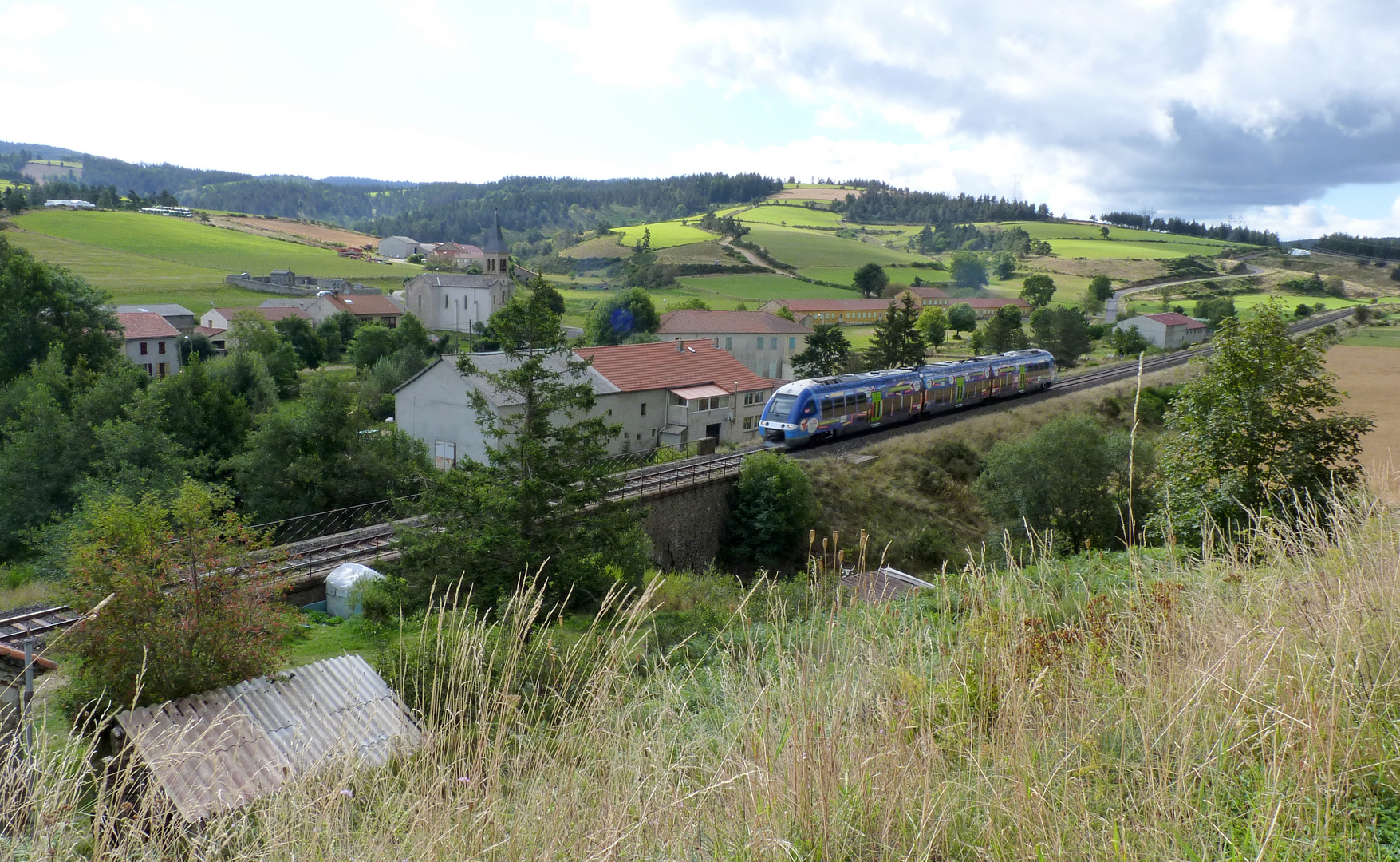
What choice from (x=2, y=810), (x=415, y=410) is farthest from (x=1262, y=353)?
(x=415, y=410)

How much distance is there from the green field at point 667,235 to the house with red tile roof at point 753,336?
68348mm

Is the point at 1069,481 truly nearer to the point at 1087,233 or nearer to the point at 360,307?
the point at 360,307

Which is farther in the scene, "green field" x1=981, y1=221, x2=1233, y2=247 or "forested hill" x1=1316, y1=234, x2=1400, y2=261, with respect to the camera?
"green field" x1=981, y1=221, x2=1233, y2=247

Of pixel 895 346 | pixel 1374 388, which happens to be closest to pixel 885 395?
pixel 1374 388

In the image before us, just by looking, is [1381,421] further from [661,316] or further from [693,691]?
[661,316]

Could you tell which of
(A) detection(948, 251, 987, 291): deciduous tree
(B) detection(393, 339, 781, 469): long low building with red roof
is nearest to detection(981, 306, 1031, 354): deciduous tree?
(B) detection(393, 339, 781, 469): long low building with red roof

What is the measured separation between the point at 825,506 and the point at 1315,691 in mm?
22933

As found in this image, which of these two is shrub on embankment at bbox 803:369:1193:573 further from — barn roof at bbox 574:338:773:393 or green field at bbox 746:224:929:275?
green field at bbox 746:224:929:275

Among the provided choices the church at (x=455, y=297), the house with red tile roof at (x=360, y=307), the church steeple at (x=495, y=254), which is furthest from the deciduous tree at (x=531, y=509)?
the church steeple at (x=495, y=254)

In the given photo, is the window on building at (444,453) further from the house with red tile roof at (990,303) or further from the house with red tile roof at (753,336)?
the house with red tile roof at (990,303)

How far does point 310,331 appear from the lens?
57875mm

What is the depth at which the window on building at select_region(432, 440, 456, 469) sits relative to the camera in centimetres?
3000

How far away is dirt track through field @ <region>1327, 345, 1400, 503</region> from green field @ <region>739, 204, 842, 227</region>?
112 metres

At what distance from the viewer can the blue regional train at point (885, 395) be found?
28.1m
